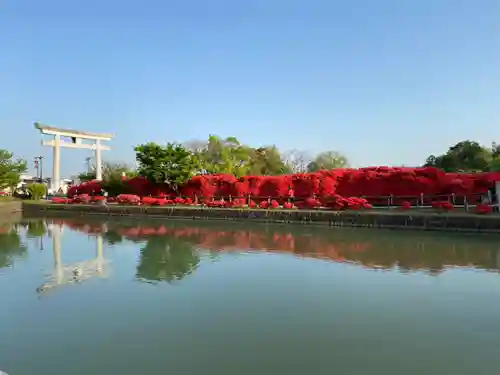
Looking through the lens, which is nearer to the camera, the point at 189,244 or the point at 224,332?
the point at 224,332

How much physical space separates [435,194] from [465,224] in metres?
5.53

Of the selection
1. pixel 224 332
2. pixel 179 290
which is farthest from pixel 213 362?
pixel 179 290

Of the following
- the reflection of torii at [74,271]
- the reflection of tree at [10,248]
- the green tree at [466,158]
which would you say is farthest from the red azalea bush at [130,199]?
the green tree at [466,158]

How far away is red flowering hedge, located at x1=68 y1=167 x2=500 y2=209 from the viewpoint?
1966cm

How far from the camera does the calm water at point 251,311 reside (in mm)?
4512

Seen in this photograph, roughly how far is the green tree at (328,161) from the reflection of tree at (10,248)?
37.9 m

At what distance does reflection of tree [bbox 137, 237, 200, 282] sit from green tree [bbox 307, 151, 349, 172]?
1487 inches

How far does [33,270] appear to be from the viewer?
9188 mm

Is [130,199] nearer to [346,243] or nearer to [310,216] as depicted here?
[310,216]

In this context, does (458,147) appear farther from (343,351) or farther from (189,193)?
(343,351)

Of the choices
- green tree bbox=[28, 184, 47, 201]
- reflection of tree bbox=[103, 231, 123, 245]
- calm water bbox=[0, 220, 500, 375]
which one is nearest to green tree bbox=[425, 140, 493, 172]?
calm water bbox=[0, 220, 500, 375]

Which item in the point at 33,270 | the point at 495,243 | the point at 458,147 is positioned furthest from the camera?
the point at 458,147

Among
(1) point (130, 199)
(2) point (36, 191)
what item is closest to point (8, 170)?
(2) point (36, 191)

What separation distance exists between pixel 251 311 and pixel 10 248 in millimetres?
9312
